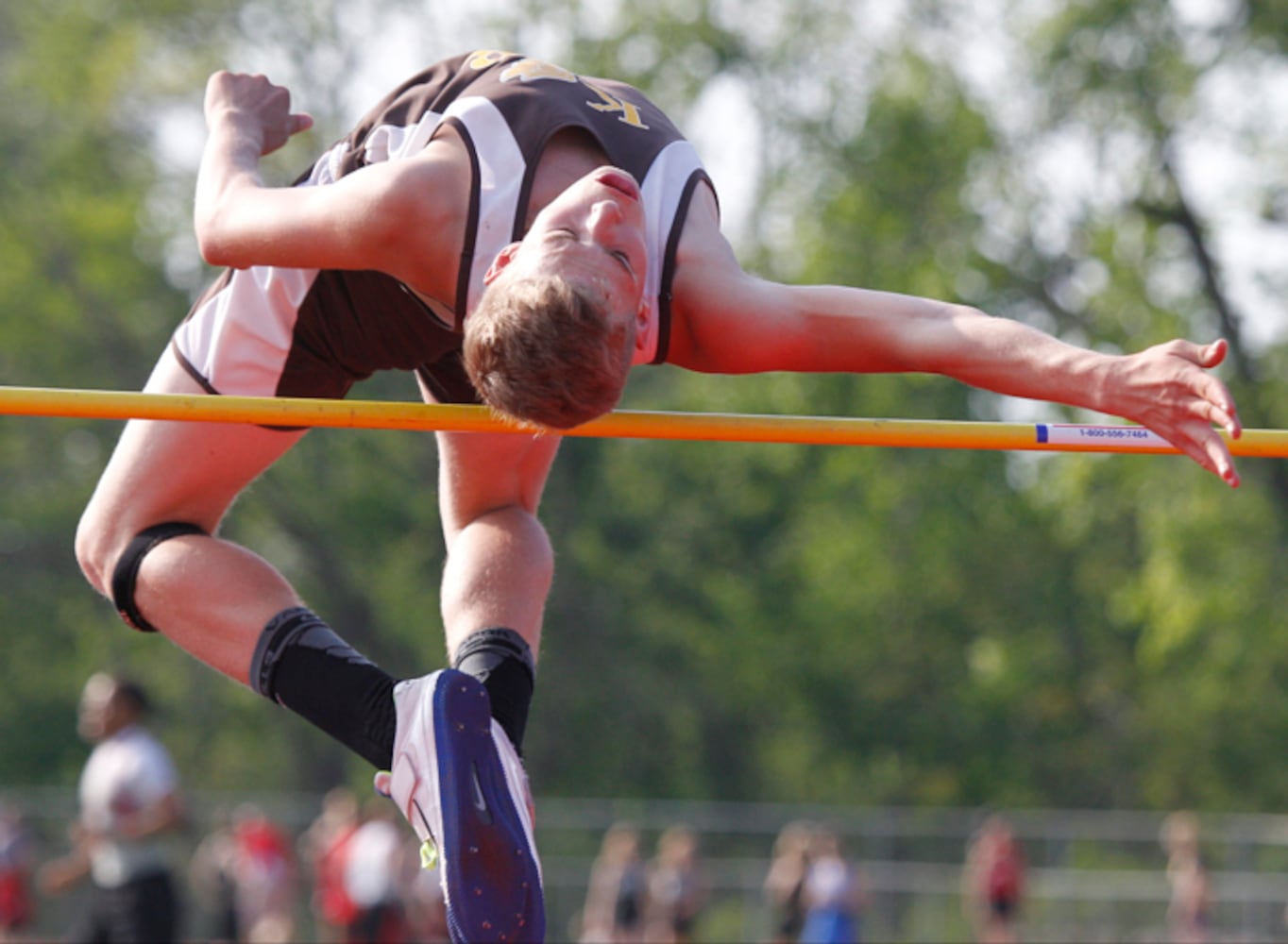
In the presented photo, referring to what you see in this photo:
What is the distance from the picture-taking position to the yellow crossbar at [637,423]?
3494 millimetres

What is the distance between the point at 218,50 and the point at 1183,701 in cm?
1668

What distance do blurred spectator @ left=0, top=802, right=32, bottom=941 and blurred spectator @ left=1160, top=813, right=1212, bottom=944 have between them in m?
9.98

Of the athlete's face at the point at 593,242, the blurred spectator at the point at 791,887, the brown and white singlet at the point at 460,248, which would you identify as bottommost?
the athlete's face at the point at 593,242

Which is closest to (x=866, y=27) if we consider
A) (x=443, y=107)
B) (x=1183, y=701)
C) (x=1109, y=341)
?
(x=1109, y=341)

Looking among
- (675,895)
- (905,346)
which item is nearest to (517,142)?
(905,346)

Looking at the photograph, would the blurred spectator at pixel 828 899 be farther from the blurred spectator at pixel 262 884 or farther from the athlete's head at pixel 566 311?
the athlete's head at pixel 566 311

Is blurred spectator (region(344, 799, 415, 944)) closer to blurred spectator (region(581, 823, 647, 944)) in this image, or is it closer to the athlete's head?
blurred spectator (region(581, 823, 647, 944))

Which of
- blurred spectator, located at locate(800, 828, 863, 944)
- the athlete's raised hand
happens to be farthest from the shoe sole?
blurred spectator, located at locate(800, 828, 863, 944)

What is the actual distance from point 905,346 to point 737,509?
2629cm

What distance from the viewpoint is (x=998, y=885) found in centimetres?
1759

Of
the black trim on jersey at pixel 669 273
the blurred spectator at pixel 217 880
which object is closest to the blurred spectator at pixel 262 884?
the blurred spectator at pixel 217 880

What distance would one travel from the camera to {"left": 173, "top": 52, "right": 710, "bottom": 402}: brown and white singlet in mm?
3396

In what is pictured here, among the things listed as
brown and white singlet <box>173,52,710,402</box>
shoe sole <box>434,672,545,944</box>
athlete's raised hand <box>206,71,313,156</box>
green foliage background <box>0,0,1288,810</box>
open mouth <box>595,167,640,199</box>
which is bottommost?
shoe sole <box>434,672,545,944</box>

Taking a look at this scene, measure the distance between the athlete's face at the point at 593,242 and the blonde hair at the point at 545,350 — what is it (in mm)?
35
